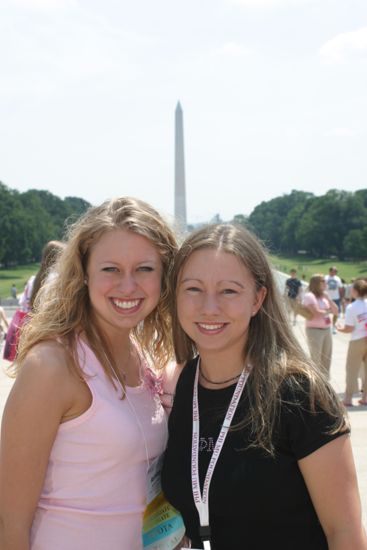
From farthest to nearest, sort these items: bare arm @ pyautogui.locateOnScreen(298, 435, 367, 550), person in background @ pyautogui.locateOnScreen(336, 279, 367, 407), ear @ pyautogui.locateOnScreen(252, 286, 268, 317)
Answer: person in background @ pyautogui.locateOnScreen(336, 279, 367, 407) < ear @ pyautogui.locateOnScreen(252, 286, 268, 317) < bare arm @ pyautogui.locateOnScreen(298, 435, 367, 550)

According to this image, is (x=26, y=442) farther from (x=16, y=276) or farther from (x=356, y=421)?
(x=16, y=276)

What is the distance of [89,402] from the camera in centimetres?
248

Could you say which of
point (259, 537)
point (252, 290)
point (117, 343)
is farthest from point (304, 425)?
point (117, 343)

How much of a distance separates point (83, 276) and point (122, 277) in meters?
0.20

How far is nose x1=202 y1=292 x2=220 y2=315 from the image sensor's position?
8.14 feet

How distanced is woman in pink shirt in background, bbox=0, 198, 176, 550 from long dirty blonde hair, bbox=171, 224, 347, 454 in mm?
219

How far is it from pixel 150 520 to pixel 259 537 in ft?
1.63

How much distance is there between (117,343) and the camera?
286cm

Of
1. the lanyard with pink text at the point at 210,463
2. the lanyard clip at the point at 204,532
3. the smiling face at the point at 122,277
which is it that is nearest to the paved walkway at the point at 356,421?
the smiling face at the point at 122,277

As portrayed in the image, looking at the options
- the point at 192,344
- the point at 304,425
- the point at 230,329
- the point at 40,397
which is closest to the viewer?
the point at 304,425

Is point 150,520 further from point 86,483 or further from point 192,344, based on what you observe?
point 192,344

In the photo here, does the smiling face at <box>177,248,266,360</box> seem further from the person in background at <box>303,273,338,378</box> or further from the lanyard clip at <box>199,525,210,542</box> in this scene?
the person in background at <box>303,273,338,378</box>

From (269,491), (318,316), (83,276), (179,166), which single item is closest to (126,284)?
(83,276)

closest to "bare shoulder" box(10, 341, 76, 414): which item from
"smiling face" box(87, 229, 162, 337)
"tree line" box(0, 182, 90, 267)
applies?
"smiling face" box(87, 229, 162, 337)
